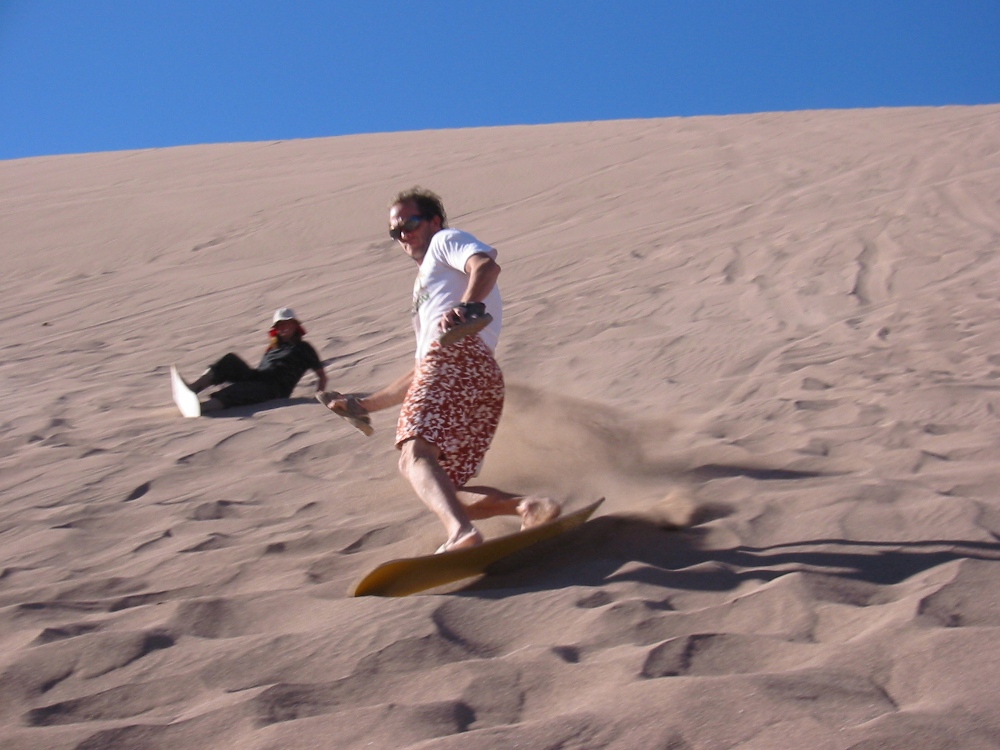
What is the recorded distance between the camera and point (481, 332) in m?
3.16

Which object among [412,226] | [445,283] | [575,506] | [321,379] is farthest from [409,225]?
[321,379]

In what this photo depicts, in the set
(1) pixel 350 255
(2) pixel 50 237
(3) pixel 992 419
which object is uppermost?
(2) pixel 50 237

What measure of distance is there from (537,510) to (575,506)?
0.53m

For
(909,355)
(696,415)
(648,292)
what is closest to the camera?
(696,415)

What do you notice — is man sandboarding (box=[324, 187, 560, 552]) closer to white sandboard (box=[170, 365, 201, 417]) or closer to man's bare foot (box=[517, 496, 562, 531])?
man's bare foot (box=[517, 496, 562, 531])

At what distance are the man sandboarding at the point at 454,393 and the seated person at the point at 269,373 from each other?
2482 mm

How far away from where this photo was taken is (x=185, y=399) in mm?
5445

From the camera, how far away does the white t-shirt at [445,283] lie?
10.1ft

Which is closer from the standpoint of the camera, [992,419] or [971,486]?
[971,486]

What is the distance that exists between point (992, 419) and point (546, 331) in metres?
3.47

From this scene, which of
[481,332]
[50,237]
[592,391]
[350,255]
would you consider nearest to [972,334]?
[592,391]

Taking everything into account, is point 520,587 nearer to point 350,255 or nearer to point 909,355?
point 909,355

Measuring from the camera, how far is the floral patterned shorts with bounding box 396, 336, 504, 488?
302cm

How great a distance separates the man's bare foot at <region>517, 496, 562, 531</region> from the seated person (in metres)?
2.82
